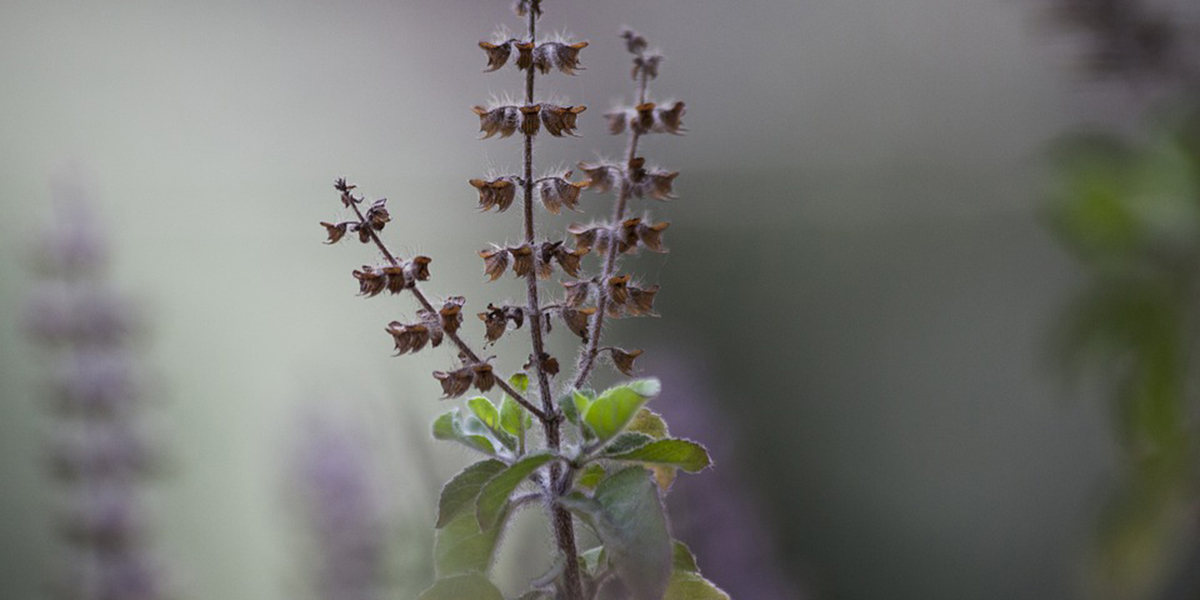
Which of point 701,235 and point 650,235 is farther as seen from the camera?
point 701,235

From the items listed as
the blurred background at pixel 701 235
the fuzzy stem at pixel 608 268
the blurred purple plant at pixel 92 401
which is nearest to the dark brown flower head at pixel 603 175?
the fuzzy stem at pixel 608 268

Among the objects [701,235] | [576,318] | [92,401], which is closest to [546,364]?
[576,318]

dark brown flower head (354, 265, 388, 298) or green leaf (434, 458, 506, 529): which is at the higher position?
dark brown flower head (354, 265, 388, 298)

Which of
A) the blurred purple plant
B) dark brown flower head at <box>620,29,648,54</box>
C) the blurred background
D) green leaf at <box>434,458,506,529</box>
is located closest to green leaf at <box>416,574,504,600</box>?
green leaf at <box>434,458,506,529</box>

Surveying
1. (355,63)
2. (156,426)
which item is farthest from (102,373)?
(355,63)

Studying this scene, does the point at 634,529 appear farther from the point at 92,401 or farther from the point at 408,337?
the point at 92,401

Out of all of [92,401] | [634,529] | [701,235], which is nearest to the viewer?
[634,529]

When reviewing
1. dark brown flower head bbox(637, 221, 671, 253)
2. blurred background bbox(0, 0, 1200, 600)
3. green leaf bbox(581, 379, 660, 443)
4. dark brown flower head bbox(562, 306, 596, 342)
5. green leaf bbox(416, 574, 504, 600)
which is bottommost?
blurred background bbox(0, 0, 1200, 600)

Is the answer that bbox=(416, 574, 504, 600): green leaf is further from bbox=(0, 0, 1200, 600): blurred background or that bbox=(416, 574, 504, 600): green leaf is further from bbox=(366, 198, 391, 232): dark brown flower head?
bbox=(0, 0, 1200, 600): blurred background
